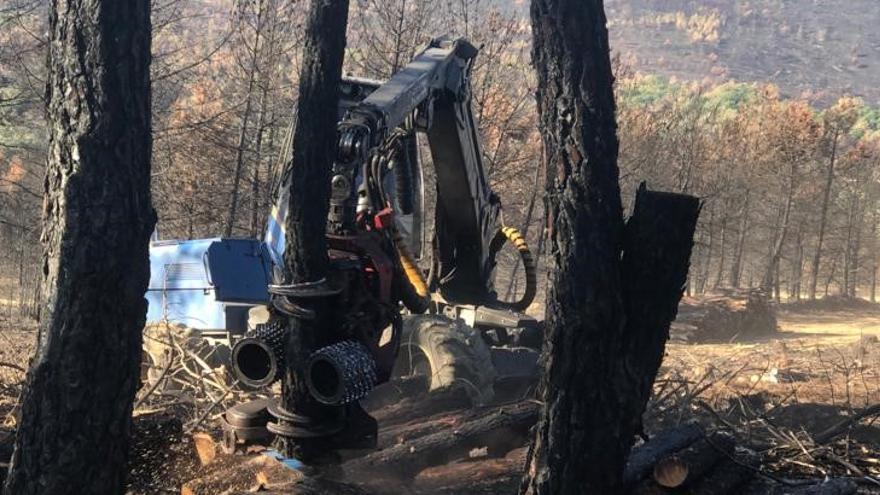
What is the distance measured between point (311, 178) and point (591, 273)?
6.81ft

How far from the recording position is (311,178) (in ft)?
17.5

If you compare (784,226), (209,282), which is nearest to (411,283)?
(209,282)

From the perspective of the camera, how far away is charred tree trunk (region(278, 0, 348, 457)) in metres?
5.08

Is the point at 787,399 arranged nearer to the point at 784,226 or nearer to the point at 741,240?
the point at 784,226

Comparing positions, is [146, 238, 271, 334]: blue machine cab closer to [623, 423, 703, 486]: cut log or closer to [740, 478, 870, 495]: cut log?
[623, 423, 703, 486]: cut log

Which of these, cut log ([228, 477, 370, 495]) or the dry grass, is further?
the dry grass

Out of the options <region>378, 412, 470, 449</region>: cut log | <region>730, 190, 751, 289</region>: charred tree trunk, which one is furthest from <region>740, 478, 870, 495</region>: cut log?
<region>730, 190, 751, 289</region>: charred tree trunk

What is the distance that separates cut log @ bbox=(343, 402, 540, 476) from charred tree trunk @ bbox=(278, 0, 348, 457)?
852mm

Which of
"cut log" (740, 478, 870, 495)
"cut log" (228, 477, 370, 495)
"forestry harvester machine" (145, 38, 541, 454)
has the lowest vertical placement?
"cut log" (228, 477, 370, 495)

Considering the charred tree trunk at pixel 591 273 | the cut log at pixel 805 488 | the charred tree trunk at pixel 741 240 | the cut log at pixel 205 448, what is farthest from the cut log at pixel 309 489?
the charred tree trunk at pixel 741 240

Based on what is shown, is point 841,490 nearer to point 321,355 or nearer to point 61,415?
point 321,355

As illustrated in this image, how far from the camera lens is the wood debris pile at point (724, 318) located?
21.4 metres

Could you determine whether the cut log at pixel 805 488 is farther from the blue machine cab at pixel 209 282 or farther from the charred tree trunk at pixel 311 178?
the blue machine cab at pixel 209 282

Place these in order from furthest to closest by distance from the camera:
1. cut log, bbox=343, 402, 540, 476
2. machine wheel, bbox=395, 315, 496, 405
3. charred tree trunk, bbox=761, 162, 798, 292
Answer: charred tree trunk, bbox=761, 162, 798, 292 < machine wheel, bbox=395, 315, 496, 405 < cut log, bbox=343, 402, 540, 476
